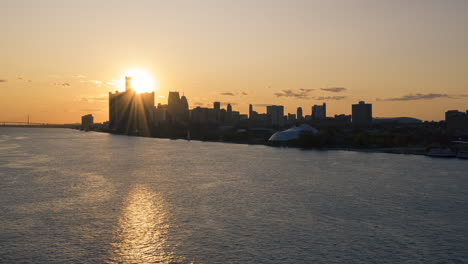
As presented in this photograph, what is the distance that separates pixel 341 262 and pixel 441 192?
78.0 ft

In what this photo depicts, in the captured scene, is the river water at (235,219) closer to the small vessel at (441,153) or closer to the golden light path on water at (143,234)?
the golden light path on water at (143,234)

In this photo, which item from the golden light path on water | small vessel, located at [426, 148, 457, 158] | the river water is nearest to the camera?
the golden light path on water

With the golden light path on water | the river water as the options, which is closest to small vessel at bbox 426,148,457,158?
the river water

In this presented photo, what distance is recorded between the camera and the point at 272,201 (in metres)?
36.1

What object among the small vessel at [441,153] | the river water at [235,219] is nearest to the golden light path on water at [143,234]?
the river water at [235,219]

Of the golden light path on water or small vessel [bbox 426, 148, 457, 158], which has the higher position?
small vessel [bbox 426, 148, 457, 158]

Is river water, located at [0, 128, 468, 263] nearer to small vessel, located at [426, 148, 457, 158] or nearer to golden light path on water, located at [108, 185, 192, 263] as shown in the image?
golden light path on water, located at [108, 185, 192, 263]

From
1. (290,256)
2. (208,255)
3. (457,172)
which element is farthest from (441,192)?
(208,255)

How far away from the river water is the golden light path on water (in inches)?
2.4

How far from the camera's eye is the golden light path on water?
21953 mm

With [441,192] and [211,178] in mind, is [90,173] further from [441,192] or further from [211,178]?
[441,192]

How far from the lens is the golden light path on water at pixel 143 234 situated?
22.0 meters

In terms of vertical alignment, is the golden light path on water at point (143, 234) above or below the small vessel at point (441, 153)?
below

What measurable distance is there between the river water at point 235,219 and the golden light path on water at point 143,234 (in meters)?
0.06
